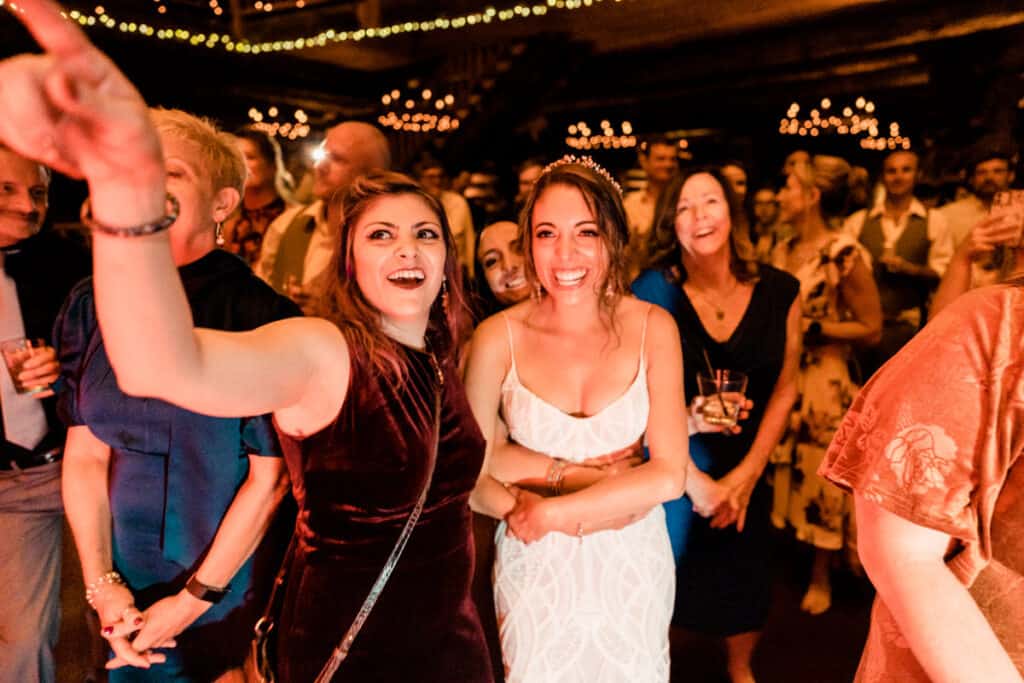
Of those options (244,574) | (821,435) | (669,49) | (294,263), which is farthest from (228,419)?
(669,49)

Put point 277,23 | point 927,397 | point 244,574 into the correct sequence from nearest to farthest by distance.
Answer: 1. point 927,397
2. point 244,574
3. point 277,23

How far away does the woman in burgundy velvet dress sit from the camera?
3.02 ft

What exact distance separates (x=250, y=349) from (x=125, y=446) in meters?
0.70

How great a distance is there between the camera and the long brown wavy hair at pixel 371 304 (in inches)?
56.0

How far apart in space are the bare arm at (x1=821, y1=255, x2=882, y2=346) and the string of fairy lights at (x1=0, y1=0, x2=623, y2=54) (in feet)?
19.9

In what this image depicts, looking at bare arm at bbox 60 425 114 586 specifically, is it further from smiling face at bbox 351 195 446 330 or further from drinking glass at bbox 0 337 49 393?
smiling face at bbox 351 195 446 330

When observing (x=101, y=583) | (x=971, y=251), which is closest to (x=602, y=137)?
(x=971, y=251)

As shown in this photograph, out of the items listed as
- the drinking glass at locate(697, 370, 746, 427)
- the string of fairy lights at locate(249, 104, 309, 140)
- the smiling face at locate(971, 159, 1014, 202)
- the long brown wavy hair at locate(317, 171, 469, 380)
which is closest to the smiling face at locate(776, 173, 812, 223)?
the smiling face at locate(971, 159, 1014, 202)

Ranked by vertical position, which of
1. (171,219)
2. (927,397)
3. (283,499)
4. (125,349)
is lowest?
(283,499)

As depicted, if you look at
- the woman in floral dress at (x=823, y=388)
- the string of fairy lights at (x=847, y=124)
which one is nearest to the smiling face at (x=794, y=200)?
the woman in floral dress at (x=823, y=388)

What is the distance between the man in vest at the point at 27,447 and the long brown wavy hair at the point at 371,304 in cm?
98

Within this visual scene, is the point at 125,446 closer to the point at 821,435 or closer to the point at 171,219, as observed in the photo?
the point at 171,219

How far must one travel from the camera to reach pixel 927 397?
3.10 feet

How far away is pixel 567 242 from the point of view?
198 cm
